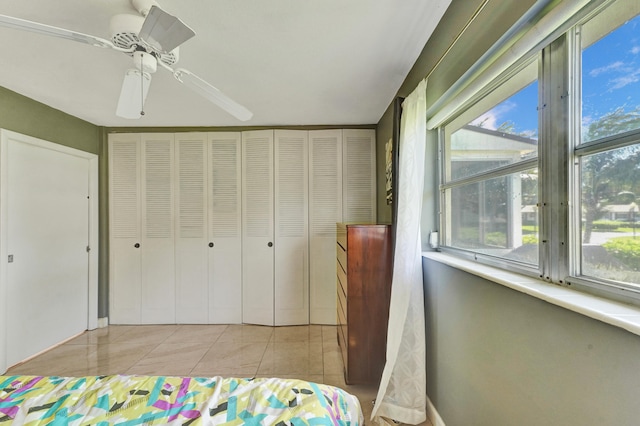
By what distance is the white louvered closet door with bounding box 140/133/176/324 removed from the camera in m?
3.24

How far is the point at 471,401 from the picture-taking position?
1307 mm

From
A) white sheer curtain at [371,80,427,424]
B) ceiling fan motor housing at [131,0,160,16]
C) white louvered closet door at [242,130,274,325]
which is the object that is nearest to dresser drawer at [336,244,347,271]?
white sheer curtain at [371,80,427,424]

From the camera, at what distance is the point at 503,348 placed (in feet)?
3.55

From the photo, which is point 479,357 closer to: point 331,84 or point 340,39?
point 340,39

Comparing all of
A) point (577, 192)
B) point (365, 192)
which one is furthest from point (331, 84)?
point (577, 192)

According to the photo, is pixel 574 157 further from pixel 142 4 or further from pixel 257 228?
pixel 257 228

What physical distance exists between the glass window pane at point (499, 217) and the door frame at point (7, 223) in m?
3.49

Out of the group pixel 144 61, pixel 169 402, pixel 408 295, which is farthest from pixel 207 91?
pixel 408 295

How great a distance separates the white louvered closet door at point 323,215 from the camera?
3.19 metres

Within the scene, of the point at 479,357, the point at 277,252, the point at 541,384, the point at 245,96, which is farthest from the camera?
the point at 277,252

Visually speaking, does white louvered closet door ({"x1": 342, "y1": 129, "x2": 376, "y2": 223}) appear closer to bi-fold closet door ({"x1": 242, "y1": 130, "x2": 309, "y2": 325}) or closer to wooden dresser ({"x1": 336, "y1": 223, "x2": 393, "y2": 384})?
bi-fold closet door ({"x1": 242, "y1": 130, "x2": 309, "y2": 325})

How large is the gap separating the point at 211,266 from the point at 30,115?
7.02 ft

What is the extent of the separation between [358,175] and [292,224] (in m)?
0.95

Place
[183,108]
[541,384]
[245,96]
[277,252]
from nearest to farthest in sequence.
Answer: [541,384], [245,96], [183,108], [277,252]
